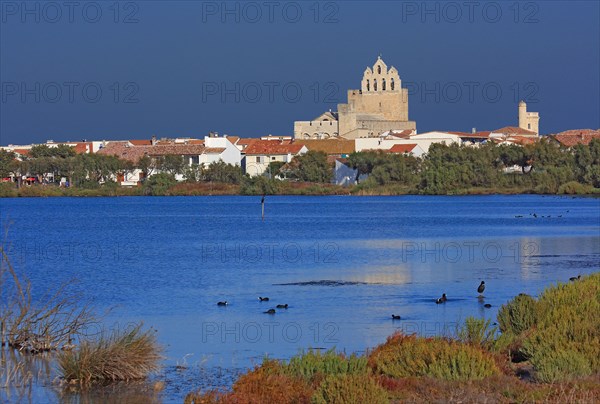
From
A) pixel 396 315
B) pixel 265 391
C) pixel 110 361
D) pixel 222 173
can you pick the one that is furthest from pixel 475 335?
pixel 222 173

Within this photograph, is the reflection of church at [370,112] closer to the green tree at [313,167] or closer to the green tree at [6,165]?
the green tree at [313,167]

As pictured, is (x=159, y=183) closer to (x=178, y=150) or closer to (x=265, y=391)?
(x=178, y=150)

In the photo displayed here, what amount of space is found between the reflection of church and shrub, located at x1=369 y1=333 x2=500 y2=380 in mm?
128012

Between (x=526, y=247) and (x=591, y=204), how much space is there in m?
39.6

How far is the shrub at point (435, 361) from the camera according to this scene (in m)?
12.0

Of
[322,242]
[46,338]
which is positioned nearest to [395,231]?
[322,242]

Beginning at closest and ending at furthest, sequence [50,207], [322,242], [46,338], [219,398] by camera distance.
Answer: [219,398] < [46,338] < [322,242] < [50,207]

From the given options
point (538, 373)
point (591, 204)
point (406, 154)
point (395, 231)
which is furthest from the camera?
point (406, 154)

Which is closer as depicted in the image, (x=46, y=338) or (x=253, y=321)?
(x=46, y=338)

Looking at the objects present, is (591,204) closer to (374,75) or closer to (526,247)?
(526,247)

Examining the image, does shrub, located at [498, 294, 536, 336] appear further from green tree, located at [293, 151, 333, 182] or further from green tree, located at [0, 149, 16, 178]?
green tree, located at [0, 149, 16, 178]

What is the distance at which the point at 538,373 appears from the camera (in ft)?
39.7

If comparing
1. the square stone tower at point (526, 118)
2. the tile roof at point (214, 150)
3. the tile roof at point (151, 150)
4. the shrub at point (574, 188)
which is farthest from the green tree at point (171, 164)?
the square stone tower at point (526, 118)

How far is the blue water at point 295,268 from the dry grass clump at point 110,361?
5.33 feet
